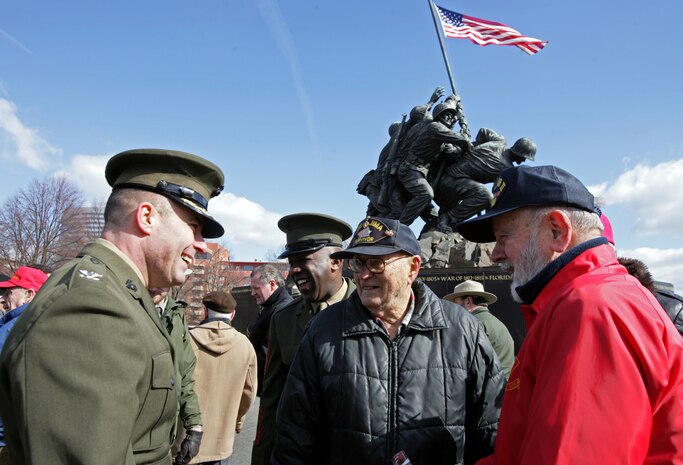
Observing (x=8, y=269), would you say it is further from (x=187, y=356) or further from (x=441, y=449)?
(x=441, y=449)

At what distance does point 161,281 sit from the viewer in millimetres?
1991

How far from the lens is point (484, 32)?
1464 centimetres

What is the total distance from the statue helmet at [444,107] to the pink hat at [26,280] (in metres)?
12.3

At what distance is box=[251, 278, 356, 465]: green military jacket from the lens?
11.2 feet

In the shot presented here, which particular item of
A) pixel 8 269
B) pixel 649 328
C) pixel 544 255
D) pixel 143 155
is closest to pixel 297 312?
pixel 143 155

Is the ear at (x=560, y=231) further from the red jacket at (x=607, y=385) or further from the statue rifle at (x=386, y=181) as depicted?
the statue rifle at (x=386, y=181)

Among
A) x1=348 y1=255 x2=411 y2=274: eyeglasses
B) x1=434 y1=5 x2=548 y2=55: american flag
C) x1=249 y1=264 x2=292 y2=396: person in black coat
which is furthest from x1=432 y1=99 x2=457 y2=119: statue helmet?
x1=348 y1=255 x2=411 y2=274: eyeglasses

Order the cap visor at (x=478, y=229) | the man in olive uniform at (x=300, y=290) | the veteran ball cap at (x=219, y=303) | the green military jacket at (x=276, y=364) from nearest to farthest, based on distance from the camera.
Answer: the cap visor at (x=478, y=229) < the green military jacket at (x=276, y=364) < the man in olive uniform at (x=300, y=290) < the veteran ball cap at (x=219, y=303)

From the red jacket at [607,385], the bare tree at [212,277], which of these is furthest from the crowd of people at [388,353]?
the bare tree at [212,277]

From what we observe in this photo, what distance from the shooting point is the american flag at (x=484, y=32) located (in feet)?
45.7

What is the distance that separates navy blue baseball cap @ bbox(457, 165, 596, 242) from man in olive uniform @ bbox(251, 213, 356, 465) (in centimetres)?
200

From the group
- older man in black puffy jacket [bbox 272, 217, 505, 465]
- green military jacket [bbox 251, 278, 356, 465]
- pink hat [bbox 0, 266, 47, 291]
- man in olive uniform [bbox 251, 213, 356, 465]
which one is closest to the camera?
older man in black puffy jacket [bbox 272, 217, 505, 465]

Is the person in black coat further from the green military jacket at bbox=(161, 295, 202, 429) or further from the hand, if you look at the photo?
the hand

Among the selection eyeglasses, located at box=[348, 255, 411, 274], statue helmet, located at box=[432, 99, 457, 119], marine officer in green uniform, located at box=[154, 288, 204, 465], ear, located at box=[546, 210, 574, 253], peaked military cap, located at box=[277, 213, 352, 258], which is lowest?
marine officer in green uniform, located at box=[154, 288, 204, 465]
